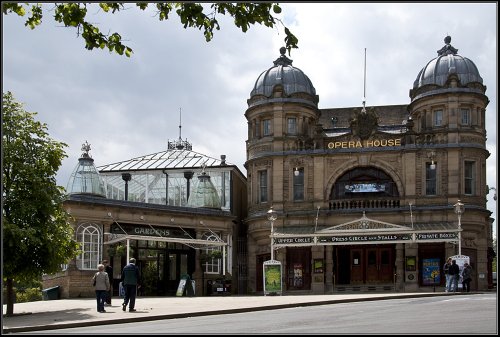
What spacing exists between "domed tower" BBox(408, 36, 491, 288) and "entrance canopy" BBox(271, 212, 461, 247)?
199 cm

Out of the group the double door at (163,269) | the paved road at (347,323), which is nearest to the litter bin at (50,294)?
the double door at (163,269)

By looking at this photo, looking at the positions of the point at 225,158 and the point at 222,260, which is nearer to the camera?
the point at 222,260

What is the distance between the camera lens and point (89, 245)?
38.9 metres

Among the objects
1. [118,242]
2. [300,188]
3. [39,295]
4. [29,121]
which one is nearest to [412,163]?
[300,188]

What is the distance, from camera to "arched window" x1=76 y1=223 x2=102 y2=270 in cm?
3850

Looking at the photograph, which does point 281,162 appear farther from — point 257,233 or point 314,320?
point 314,320

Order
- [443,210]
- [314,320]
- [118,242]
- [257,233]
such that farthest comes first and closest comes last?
[257,233], [443,210], [118,242], [314,320]

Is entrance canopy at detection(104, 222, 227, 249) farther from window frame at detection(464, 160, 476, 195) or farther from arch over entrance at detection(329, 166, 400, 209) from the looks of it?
window frame at detection(464, 160, 476, 195)

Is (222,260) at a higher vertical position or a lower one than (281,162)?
lower

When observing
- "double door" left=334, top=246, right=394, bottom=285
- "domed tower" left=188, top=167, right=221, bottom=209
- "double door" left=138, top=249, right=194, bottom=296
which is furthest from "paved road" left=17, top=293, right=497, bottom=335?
"domed tower" left=188, top=167, right=221, bottom=209

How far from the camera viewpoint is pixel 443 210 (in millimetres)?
44031

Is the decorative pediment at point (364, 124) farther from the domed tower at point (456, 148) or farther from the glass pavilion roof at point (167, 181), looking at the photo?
the glass pavilion roof at point (167, 181)

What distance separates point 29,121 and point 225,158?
2549cm

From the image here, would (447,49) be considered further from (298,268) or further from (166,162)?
(166,162)
